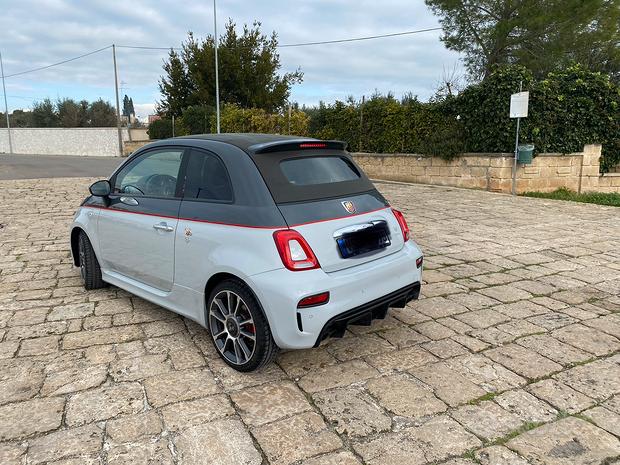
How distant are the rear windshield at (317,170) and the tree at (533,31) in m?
15.9

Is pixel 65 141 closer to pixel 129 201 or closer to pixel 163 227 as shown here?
pixel 129 201

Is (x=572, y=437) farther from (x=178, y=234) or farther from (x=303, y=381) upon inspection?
(x=178, y=234)

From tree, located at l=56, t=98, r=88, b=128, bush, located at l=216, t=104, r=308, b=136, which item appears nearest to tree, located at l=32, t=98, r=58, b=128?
tree, located at l=56, t=98, r=88, b=128

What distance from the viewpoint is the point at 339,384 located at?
2906 mm

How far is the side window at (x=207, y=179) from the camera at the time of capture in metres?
3.13

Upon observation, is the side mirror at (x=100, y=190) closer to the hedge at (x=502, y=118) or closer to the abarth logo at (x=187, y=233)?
the abarth logo at (x=187, y=233)

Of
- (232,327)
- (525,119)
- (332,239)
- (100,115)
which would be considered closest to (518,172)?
(525,119)

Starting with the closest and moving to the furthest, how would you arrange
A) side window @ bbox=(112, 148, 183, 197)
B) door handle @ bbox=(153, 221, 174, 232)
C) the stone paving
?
the stone paving, door handle @ bbox=(153, 221, 174, 232), side window @ bbox=(112, 148, 183, 197)

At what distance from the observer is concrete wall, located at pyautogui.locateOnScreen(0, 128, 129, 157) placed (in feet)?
116

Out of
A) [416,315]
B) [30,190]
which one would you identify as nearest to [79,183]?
[30,190]

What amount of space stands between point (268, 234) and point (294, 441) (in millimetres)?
1130

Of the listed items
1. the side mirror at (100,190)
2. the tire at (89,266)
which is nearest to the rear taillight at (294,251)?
the side mirror at (100,190)

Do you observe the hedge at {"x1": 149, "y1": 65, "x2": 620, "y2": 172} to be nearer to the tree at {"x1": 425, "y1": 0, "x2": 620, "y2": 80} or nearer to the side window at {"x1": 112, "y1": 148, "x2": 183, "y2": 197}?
the tree at {"x1": 425, "y1": 0, "x2": 620, "y2": 80}

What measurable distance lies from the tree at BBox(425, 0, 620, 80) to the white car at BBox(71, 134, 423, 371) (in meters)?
16.1
